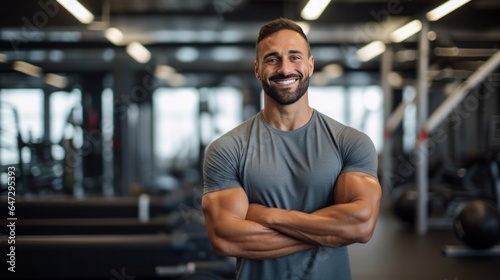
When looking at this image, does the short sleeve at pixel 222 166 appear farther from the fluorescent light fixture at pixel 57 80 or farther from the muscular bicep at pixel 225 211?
the fluorescent light fixture at pixel 57 80

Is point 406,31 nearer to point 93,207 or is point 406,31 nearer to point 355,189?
point 93,207

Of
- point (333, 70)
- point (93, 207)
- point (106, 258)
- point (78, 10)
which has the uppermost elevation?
point (333, 70)

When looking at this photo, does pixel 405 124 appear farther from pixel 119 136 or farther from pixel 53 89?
pixel 53 89

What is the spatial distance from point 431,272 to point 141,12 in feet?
13.6

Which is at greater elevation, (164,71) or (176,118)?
(164,71)

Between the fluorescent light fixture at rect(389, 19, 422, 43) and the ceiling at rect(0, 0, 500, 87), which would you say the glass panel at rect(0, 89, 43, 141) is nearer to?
the ceiling at rect(0, 0, 500, 87)

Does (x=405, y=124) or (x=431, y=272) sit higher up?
(x=405, y=124)

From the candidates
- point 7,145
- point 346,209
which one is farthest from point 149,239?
point 7,145

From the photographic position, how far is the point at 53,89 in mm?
7516

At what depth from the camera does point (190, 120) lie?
917 cm

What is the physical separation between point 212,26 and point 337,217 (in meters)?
5.28

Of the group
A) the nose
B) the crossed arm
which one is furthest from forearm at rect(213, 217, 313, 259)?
the nose

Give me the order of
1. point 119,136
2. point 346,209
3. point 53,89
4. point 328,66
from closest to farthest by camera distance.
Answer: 1. point 346,209
2. point 53,89
3. point 119,136
4. point 328,66

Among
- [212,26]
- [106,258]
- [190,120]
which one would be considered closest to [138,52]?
[212,26]
